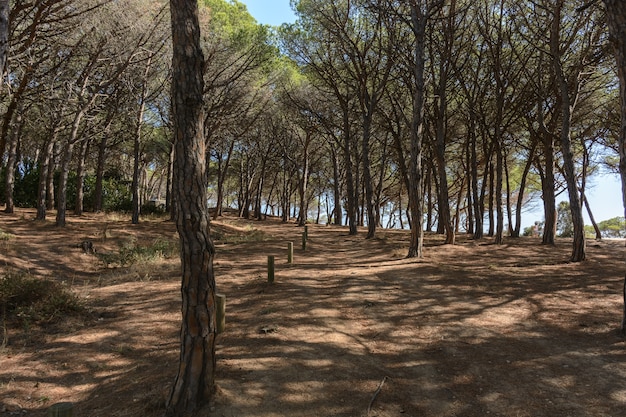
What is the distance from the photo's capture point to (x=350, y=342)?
20.1 feet

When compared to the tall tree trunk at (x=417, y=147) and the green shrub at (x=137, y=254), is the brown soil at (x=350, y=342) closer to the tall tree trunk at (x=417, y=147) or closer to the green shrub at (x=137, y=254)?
the green shrub at (x=137, y=254)

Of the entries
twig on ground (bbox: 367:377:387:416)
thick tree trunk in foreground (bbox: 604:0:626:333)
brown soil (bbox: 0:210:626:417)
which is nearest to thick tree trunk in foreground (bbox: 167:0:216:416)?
brown soil (bbox: 0:210:626:417)

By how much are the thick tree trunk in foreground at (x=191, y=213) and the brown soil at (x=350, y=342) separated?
41cm

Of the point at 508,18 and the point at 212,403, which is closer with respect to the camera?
the point at 212,403

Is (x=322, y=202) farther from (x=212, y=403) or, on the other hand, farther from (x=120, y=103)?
(x=212, y=403)

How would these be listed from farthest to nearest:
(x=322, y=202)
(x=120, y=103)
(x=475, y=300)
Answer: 1. (x=322, y=202)
2. (x=120, y=103)
3. (x=475, y=300)

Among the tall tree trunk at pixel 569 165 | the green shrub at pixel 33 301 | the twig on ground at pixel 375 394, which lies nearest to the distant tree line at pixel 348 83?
the tall tree trunk at pixel 569 165

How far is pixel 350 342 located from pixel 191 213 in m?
3.42

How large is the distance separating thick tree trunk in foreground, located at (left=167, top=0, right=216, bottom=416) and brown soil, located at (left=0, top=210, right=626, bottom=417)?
0.41 meters

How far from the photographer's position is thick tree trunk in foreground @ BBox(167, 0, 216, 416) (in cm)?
405

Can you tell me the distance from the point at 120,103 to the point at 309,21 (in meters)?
10.1

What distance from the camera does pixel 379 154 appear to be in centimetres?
3175

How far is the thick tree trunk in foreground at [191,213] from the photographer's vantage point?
405cm

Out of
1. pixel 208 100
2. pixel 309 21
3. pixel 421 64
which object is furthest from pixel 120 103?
pixel 421 64
